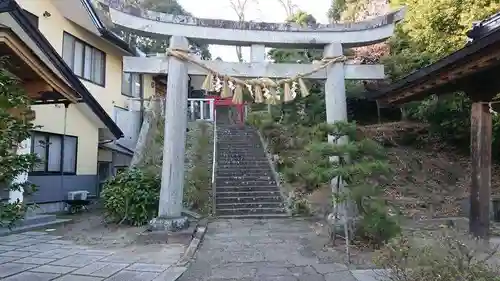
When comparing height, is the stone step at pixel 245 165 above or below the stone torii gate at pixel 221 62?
below

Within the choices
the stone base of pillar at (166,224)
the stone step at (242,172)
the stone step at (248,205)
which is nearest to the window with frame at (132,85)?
the stone step at (242,172)

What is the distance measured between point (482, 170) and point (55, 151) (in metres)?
12.3

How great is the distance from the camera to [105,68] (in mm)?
16312

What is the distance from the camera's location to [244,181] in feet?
45.3

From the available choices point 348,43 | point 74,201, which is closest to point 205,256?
point 348,43

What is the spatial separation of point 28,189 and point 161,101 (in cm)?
1425

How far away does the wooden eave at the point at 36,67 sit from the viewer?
5.18 m

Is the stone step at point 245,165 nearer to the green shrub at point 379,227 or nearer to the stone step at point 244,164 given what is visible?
the stone step at point 244,164

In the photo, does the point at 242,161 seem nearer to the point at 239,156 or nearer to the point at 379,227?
the point at 239,156

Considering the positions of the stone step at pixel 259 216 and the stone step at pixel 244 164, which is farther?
the stone step at pixel 244 164

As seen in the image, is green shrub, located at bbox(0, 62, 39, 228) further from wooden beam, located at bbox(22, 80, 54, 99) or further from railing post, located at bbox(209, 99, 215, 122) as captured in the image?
railing post, located at bbox(209, 99, 215, 122)

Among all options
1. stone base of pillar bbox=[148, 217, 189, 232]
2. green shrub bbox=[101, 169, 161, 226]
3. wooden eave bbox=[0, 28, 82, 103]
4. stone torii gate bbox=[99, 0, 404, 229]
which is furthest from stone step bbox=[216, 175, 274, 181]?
wooden eave bbox=[0, 28, 82, 103]

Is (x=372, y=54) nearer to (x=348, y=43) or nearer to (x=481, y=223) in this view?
(x=348, y=43)

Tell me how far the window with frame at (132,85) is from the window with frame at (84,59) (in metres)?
1.50
